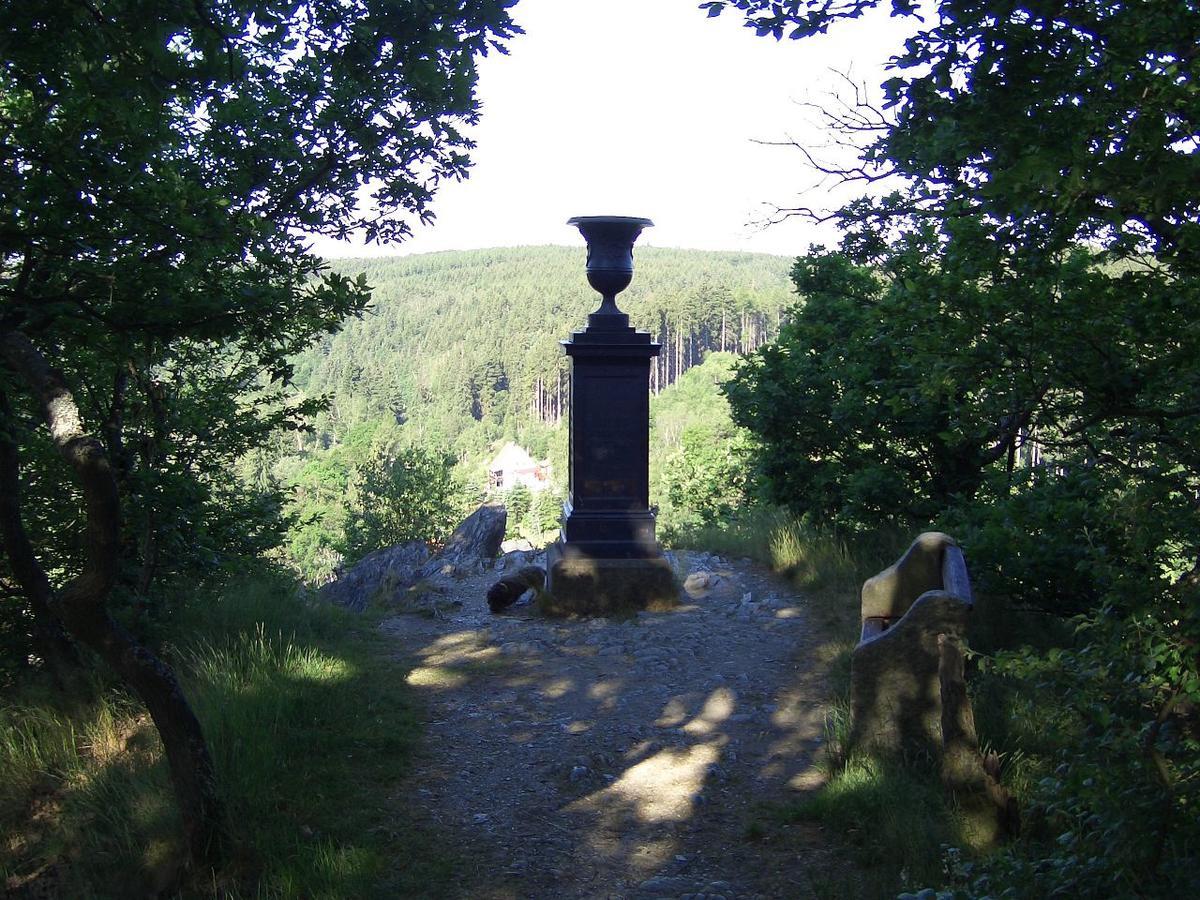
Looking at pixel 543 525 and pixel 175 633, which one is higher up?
pixel 175 633

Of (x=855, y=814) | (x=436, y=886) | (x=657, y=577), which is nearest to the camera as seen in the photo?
(x=436, y=886)

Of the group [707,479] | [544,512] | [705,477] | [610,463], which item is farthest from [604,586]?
[544,512]

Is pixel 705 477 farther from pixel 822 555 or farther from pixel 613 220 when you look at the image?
pixel 613 220

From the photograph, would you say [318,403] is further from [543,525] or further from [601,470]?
[543,525]

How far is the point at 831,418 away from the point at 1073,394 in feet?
18.2

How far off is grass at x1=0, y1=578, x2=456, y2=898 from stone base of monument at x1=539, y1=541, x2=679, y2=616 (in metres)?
2.14

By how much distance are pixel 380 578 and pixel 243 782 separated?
8.27 m

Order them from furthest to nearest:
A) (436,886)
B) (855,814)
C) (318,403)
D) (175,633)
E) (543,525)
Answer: (543,525) → (318,403) → (175,633) → (855,814) → (436,886)

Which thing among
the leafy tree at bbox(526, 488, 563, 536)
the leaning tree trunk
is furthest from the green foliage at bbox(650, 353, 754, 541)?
the leaning tree trunk

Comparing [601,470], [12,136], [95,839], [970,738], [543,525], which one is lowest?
[543,525]

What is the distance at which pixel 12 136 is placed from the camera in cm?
464

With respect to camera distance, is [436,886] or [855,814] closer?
[436,886]

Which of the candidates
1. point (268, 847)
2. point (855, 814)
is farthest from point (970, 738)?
point (268, 847)

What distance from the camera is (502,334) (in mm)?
111125
